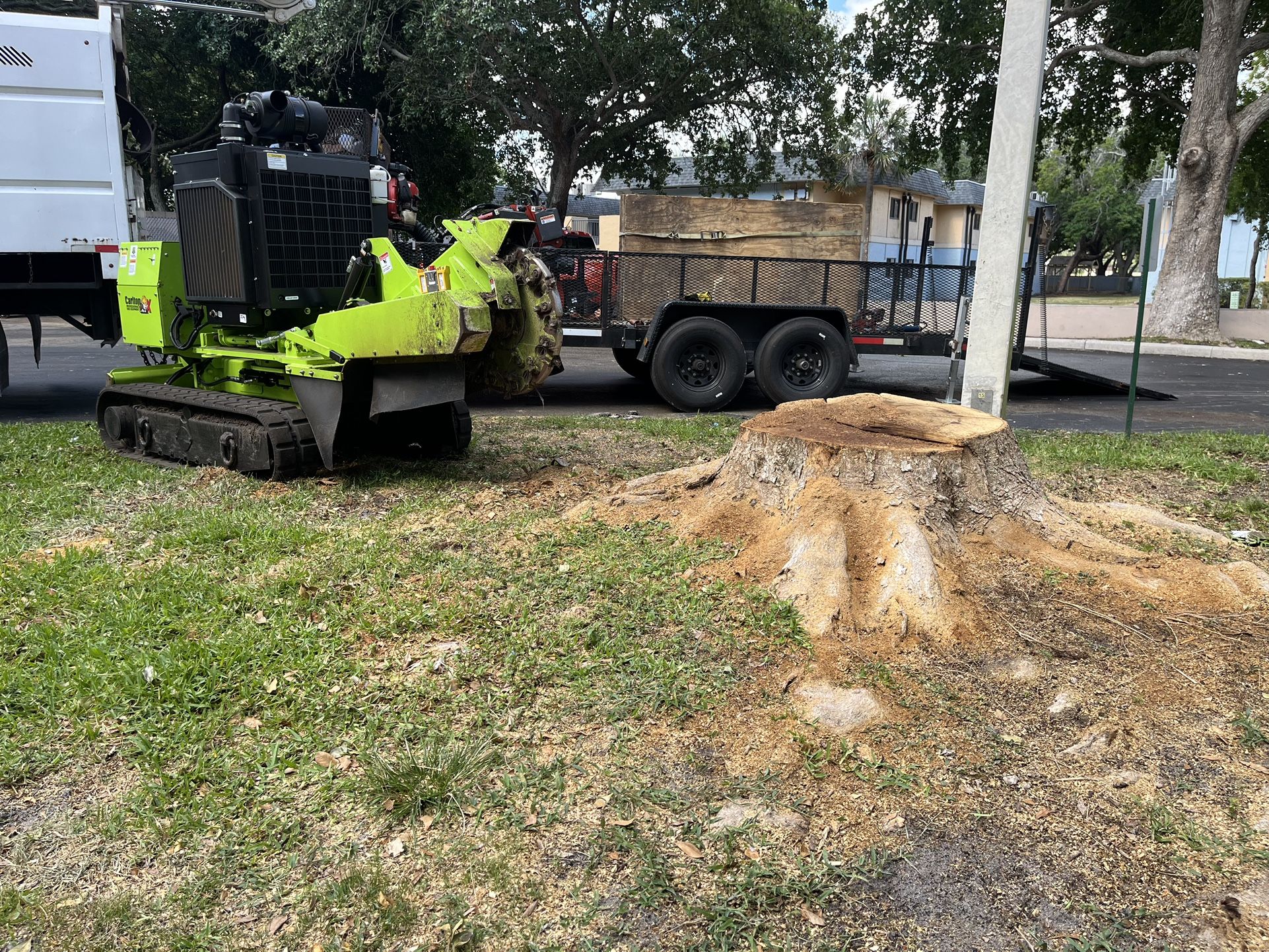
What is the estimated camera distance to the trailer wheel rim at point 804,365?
35.4ft

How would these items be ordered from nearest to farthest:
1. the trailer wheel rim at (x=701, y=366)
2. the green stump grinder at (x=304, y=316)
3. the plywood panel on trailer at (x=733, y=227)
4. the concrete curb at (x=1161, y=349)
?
the green stump grinder at (x=304, y=316) < the trailer wheel rim at (x=701, y=366) < the plywood panel on trailer at (x=733, y=227) < the concrete curb at (x=1161, y=349)

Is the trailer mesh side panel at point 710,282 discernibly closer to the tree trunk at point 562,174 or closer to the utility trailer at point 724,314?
the utility trailer at point 724,314

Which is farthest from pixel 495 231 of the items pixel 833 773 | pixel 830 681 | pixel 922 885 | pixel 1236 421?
pixel 1236 421

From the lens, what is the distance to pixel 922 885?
8.84ft

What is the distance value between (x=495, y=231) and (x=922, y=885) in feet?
15.7

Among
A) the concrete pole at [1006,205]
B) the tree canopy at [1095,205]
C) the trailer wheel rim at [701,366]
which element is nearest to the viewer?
the concrete pole at [1006,205]

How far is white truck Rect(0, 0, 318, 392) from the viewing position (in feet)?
29.5

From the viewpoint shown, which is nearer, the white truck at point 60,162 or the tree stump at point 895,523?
the tree stump at point 895,523

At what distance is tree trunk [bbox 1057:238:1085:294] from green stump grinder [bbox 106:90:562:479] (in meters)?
51.9

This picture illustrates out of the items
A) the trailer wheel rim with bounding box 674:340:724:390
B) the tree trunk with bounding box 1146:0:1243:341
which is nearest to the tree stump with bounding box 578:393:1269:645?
the trailer wheel rim with bounding box 674:340:724:390

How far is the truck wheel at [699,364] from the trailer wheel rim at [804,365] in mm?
449

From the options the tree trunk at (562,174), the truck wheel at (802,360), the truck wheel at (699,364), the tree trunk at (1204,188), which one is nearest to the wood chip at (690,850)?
the truck wheel at (699,364)

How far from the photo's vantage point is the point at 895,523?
173 inches

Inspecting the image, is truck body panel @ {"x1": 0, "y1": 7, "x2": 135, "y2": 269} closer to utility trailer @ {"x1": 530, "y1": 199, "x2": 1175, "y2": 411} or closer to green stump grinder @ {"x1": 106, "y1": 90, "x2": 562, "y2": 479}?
green stump grinder @ {"x1": 106, "y1": 90, "x2": 562, "y2": 479}
